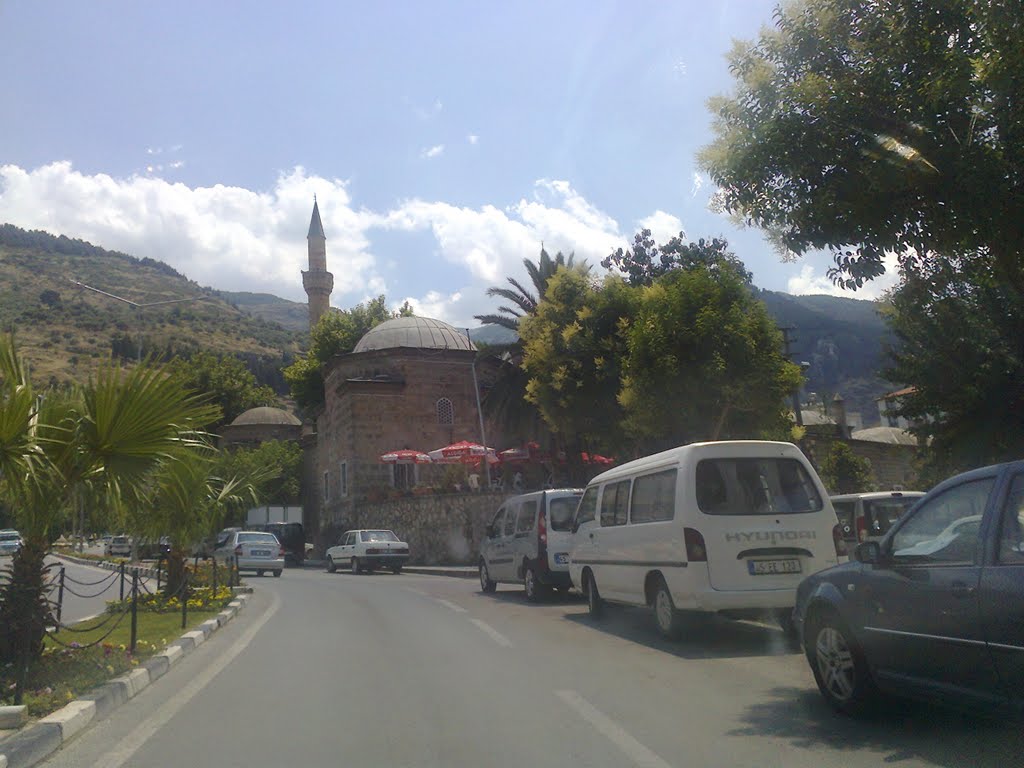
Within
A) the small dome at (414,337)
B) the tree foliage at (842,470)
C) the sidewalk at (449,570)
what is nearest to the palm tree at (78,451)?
the sidewalk at (449,570)

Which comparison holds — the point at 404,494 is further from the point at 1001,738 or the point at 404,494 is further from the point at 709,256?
the point at 1001,738

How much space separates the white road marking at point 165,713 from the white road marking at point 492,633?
10.3 ft

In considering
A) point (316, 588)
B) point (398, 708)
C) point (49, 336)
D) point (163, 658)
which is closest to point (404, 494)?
point (316, 588)

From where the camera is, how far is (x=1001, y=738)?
218 inches

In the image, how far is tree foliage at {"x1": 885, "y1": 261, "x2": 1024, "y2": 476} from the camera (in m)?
16.1

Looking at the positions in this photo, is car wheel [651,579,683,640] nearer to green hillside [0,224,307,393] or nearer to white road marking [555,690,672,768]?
white road marking [555,690,672,768]

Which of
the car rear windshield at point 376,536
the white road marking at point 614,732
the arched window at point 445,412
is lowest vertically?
the white road marking at point 614,732

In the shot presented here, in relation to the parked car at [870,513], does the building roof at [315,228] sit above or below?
above

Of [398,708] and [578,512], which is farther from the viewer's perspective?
[578,512]

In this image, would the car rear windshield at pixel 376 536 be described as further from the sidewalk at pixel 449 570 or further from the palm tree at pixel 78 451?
the palm tree at pixel 78 451

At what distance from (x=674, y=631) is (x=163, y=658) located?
5.57m

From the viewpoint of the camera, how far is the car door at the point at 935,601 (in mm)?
4992

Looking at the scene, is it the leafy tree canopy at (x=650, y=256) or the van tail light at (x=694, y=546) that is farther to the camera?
the leafy tree canopy at (x=650, y=256)

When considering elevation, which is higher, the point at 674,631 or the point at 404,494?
the point at 404,494
